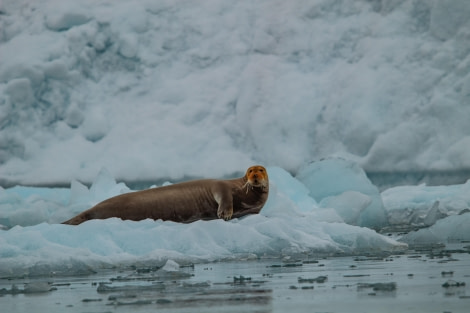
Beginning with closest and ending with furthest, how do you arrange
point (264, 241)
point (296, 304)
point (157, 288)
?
1. point (296, 304)
2. point (157, 288)
3. point (264, 241)

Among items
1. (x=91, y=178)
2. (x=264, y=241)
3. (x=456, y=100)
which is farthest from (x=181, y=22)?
(x=264, y=241)

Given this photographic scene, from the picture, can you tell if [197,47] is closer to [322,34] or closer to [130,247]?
[322,34]

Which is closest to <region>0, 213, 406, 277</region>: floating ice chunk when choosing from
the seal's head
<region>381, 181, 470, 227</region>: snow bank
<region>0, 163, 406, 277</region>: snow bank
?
<region>0, 163, 406, 277</region>: snow bank

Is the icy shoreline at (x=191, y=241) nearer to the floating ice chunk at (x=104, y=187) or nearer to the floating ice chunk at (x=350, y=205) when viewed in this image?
the floating ice chunk at (x=350, y=205)

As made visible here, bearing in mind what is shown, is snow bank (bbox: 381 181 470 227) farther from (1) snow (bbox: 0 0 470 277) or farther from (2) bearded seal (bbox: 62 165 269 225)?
(2) bearded seal (bbox: 62 165 269 225)

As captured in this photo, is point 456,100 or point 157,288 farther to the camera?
point 456,100

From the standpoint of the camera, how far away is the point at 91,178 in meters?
15.8

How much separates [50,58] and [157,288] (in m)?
13.6

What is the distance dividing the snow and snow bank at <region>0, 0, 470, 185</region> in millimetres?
26

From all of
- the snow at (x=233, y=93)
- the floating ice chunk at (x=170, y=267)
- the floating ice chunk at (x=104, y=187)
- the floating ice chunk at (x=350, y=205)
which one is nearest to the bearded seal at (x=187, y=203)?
the floating ice chunk at (x=170, y=267)

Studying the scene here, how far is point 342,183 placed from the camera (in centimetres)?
1195

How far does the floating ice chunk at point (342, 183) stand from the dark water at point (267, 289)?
5.85m

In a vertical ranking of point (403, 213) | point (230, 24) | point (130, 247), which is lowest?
point (130, 247)

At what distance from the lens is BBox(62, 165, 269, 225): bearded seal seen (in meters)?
7.29
